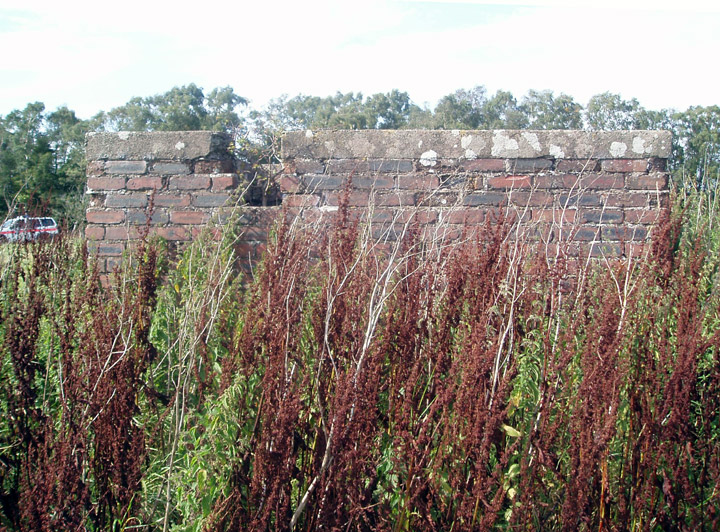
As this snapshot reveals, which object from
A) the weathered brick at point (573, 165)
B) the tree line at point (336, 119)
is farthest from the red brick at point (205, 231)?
the tree line at point (336, 119)

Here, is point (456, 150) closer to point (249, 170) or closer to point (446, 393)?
point (249, 170)

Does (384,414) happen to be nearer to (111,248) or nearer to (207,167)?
(207,167)

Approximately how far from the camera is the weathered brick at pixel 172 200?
456 cm

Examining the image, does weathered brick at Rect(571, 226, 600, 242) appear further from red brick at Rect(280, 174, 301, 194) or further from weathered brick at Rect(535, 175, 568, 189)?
red brick at Rect(280, 174, 301, 194)

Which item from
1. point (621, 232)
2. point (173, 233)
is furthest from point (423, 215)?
point (173, 233)

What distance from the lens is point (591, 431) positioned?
1.95m

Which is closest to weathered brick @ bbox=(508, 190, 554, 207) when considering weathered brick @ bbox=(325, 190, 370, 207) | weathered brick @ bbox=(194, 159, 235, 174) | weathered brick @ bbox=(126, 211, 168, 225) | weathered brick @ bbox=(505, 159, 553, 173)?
weathered brick @ bbox=(505, 159, 553, 173)

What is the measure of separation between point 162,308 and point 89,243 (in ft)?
4.81

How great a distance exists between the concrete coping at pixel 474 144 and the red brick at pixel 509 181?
0.15 meters

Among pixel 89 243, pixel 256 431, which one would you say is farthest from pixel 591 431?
pixel 89 243

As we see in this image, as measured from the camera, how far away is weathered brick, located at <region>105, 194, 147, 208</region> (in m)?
4.59

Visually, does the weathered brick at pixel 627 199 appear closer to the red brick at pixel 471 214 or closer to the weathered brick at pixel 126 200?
the red brick at pixel 471 214

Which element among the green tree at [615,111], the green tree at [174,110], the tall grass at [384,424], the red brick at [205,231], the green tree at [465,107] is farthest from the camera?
the green tree at [174,110]

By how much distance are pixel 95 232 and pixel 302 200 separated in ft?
5.21
